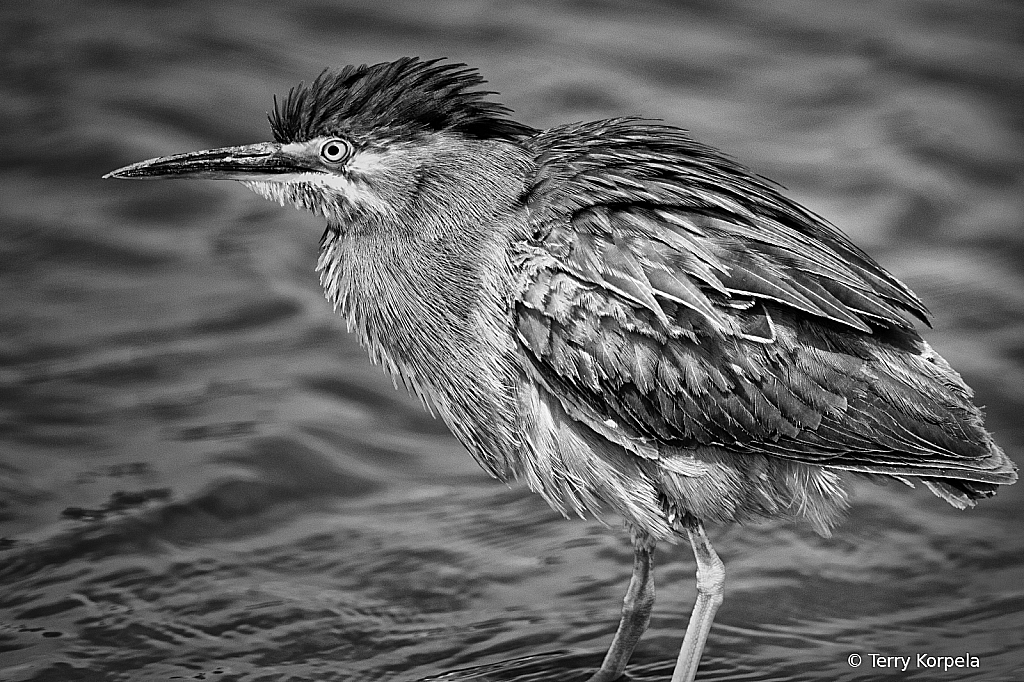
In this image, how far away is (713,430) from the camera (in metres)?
→ 5.68

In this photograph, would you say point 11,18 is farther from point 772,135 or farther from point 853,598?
point 853,598

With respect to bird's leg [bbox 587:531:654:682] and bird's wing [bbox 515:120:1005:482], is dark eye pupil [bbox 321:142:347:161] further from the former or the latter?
bird's leg [bbox 587:531:654:682]

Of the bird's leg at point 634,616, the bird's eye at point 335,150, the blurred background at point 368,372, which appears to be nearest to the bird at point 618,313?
the bird's eye at point 335,150

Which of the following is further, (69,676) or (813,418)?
(69,676)

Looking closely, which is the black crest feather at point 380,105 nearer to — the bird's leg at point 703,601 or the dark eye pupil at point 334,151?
the dark eye pupil at point 334,151

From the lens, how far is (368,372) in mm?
8906

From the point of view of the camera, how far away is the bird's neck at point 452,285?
5836 millimetres

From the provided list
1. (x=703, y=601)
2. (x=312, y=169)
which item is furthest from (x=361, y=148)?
(x=703, y=601)

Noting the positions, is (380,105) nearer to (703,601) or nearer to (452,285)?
(452,285)

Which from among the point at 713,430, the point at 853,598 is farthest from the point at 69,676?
the point at 853,598

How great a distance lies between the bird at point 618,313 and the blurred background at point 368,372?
0.62 metres

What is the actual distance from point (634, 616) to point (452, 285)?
1820mm

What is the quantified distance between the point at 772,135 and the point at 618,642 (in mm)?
5334

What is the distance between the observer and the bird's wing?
5621 millimetres
